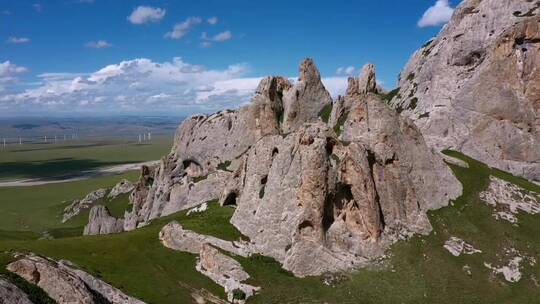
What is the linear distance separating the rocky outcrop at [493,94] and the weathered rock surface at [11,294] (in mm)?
64738

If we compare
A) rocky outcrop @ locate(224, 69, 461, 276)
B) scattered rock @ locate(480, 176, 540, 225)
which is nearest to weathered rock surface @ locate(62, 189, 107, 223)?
rocky outcrop @ locate(224, 69, 461, 276)

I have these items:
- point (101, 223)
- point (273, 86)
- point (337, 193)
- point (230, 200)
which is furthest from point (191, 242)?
point (273, 86)

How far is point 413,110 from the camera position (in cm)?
9044

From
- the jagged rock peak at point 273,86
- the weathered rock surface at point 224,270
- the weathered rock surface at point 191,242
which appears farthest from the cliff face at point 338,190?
the jagged rock peak at point 273,86

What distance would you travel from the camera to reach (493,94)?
3056 inches

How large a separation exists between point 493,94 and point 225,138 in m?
47.8

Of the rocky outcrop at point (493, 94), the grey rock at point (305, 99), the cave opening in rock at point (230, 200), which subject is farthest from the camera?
the grey rock at point (305, 99)

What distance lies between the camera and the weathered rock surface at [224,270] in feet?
138

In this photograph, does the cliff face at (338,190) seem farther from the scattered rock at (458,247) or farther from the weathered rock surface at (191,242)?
the scattered rock at (458,247)

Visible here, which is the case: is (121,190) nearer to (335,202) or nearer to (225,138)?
(225,138)

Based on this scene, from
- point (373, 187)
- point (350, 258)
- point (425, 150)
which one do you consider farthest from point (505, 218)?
point (350, 258)

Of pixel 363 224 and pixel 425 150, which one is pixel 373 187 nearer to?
pixel 363 224

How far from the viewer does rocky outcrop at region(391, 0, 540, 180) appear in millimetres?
75812

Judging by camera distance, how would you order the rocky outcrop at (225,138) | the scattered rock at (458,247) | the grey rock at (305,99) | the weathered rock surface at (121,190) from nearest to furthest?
the scattered rock at (458,247) < the rocky outcrop at (225,138) < the grey rock at (305,99) < the weathered rock surface at (121,190)
